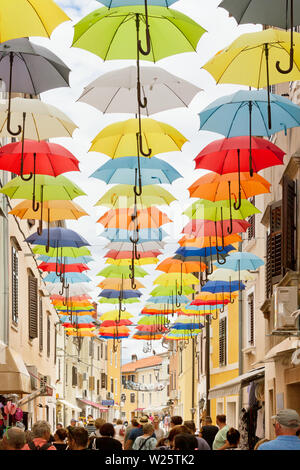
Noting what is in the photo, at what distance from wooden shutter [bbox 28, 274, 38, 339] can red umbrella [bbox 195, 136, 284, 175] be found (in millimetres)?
13799

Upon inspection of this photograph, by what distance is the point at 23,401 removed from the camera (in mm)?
22156

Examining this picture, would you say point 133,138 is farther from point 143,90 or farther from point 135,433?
point 135,433

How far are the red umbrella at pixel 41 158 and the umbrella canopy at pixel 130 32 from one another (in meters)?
3.11

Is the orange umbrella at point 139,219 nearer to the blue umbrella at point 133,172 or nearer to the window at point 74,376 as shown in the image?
the blue umbrella at point 133,172

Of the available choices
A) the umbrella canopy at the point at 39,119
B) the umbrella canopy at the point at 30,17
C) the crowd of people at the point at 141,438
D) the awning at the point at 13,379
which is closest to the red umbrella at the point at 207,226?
the crowd of people at the point at 141,438

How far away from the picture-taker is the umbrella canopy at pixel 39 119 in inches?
518

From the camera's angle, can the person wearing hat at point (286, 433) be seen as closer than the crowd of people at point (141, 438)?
Yes

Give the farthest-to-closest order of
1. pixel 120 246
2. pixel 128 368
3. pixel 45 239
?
pixel 128 368, pixel 120 246, pixel 45 239

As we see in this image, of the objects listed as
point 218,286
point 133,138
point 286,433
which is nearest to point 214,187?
point 133,138

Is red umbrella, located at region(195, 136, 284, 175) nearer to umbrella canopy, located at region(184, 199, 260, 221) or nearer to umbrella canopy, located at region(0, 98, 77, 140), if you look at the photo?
umbrella canopy, located at region(0, 98, 77, 140)

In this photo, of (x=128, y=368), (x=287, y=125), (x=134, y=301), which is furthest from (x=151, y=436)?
(x=128, y=368)

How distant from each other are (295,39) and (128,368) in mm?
108128
